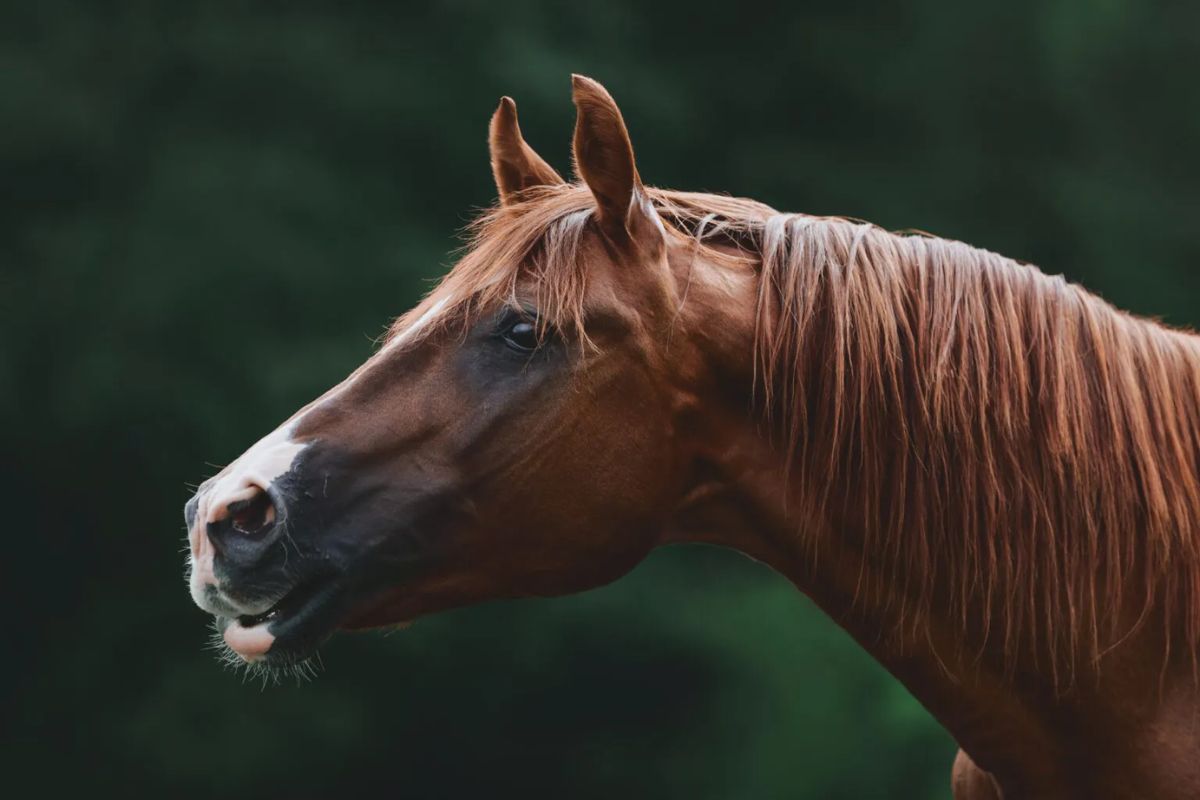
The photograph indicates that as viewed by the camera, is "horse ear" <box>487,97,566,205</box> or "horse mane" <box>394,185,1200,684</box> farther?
"horse ear" <box>487,97,566,205</box>

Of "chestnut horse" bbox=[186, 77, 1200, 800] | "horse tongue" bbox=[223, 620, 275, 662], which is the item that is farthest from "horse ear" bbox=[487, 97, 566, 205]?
"horse tongue" bbox=[223, 620, 275, 662]

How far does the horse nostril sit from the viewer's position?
1.00 m

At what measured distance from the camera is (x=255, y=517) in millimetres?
1006

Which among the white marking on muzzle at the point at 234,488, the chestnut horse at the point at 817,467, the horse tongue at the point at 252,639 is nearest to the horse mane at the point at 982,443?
the chestnut horse at the point at 817,467

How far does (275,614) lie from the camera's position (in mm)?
1032

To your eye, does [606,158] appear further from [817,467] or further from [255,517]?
[255,517]

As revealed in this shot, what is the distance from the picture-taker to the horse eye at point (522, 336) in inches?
41.9

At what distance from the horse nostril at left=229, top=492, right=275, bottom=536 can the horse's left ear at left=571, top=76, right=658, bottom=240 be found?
1.30 feet

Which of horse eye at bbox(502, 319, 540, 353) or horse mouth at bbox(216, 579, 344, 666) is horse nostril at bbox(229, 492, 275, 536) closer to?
horse mouth at bbox(216, 579, 344, 666)

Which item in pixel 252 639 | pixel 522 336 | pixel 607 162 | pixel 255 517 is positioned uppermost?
pixel 607 162

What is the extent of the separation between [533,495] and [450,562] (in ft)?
0.33

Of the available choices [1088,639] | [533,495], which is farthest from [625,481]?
[1088,639]

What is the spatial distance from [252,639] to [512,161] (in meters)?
0.60

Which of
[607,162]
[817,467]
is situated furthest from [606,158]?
[817,467]
